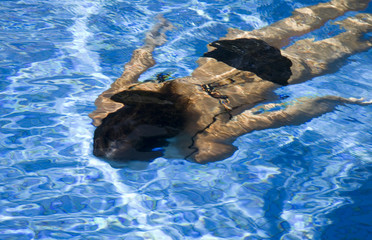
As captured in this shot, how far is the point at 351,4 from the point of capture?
7035 mm

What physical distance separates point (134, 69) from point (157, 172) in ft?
5.87

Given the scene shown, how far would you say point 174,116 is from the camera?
141 inches

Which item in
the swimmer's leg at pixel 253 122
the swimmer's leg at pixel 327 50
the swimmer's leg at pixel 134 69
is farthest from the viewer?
the swimmer's leg at pixel 327 50

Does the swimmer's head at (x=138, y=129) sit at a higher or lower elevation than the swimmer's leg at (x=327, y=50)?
lower

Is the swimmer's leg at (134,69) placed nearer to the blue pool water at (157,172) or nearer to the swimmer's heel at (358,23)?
the blue pool water at (157,172)

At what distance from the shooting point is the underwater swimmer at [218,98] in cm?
342

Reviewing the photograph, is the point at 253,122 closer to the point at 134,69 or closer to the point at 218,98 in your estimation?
the point at 218,98

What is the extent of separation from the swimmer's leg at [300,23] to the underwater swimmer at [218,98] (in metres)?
0.02

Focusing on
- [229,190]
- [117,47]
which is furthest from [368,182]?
[117,47]

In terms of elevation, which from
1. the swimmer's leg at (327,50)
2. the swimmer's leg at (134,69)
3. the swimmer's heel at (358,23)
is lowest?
the swimmer's leg at (134,69)

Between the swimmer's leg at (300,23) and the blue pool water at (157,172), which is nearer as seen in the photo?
the blue pool water at (157,172)

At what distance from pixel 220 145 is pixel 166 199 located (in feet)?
2.69

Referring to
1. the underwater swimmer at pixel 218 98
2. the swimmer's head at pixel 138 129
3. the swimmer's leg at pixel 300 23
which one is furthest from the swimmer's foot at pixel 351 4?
the swimmer's head at pixel 138 129

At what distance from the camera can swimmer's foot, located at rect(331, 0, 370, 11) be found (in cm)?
688
